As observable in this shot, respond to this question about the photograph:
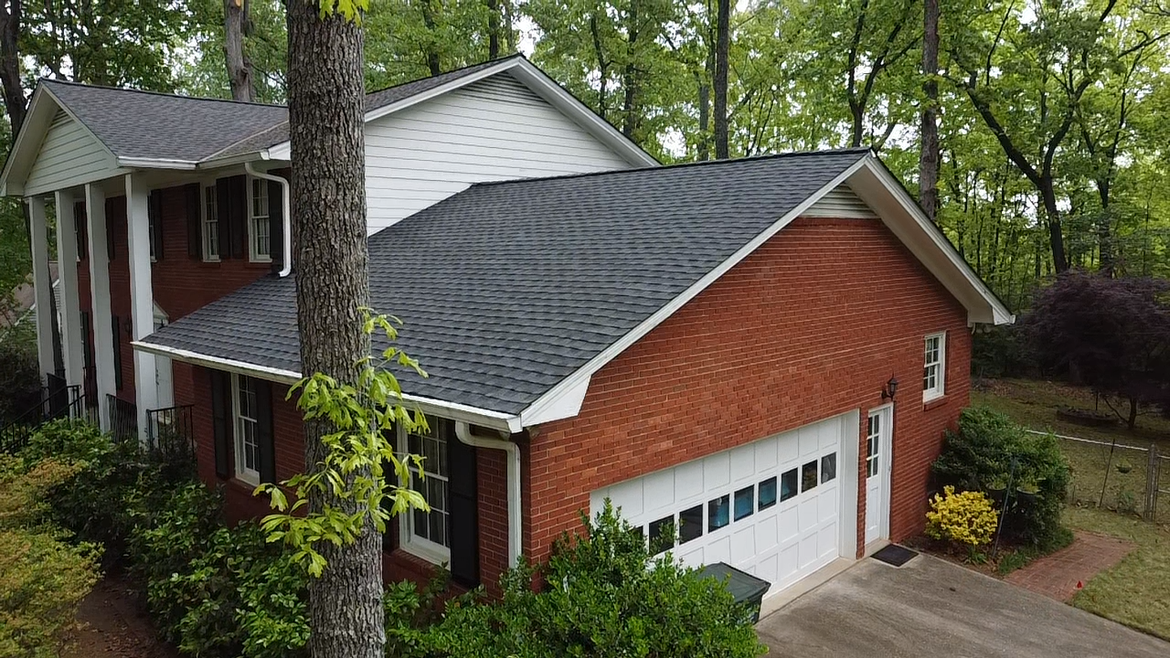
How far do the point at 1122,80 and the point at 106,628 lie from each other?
103 feet

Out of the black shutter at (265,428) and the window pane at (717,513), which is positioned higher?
the black shutter at (265,428)

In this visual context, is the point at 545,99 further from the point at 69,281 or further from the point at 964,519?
the point at 69,281

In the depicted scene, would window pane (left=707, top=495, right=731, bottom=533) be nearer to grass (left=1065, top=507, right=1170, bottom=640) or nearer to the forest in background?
grass (left=1065, top=507, right=1170, bottom=640)

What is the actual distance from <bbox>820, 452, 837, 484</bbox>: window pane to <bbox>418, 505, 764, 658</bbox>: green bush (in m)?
4.20

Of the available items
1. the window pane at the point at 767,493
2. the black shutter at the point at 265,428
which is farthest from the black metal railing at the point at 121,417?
the window pane at the point at 767,493

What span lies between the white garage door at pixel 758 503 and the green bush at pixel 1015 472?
7.98 feet

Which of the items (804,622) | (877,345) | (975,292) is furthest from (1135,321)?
(804,622)

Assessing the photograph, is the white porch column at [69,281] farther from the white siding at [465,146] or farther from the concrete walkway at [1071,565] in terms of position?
the concrete walkway at [1071,565]

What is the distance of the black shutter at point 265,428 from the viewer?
31.6 ft

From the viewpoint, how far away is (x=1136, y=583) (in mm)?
10375

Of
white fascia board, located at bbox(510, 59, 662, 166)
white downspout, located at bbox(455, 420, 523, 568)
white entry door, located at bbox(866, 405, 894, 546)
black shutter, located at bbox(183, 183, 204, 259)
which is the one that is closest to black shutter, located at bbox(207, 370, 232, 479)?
black shutter, located at bbox(183, 183, 204, 259)

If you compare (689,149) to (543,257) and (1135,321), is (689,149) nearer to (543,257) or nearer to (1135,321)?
(1135,321)

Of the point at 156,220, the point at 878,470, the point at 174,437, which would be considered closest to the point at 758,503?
the point at 878,470

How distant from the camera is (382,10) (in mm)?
25438
